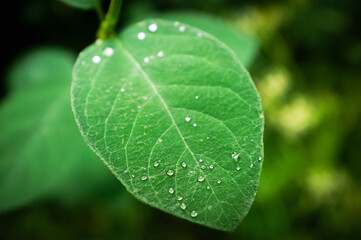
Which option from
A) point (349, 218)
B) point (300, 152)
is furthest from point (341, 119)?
point (349, 218)

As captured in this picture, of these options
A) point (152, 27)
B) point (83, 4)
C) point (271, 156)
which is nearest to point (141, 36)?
point (152, 27)

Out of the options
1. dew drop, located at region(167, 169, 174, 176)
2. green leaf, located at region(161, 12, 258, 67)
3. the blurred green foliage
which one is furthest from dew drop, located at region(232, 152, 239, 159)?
the blurred green foliage

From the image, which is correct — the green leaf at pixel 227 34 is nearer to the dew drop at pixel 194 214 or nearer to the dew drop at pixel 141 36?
the dew drop at pixel 141 36

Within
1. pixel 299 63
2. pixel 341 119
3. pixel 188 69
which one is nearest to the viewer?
pixel 188 69

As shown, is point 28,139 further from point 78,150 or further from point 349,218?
point 349,218

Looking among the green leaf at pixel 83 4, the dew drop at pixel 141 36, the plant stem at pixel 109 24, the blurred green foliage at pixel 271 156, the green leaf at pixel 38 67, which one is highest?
the green leaf at pixel 38 67

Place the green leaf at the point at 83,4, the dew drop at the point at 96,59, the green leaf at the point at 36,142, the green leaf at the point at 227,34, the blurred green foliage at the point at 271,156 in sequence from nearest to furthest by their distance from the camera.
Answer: the dew drop at the point at 96,59
the green leaf at the point at 83,4
the green leaf at the point at 36,142
the green leaf at the point at 227,34
the blurred green foliage at the point at 271,156

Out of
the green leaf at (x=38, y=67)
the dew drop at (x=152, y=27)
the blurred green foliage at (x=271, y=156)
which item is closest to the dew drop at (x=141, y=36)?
the dew drop at (x=152, y=27)
